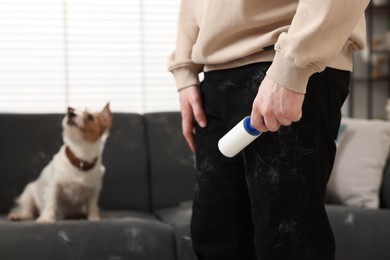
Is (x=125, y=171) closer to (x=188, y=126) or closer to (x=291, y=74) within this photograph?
(x=188, y=126)

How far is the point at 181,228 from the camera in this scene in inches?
85.0

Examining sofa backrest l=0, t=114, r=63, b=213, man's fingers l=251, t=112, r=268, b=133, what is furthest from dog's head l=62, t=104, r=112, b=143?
man's fingers l=251, t=112, r=268, b=133

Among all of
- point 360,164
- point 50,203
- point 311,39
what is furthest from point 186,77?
point 360,164

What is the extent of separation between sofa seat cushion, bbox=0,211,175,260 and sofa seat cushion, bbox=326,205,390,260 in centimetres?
64

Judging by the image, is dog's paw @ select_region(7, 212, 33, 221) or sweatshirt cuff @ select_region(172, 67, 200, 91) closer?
sweatshirt cuff @ select_region(172, 67, 200, 91)

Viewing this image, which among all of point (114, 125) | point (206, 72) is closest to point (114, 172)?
point (114, 125)

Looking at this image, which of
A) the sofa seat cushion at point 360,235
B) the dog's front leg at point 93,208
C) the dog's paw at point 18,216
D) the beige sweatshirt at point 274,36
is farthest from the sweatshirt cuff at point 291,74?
the dog's paw at point 18,216

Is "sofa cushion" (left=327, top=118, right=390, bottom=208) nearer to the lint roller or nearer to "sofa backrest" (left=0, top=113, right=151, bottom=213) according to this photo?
"sofa backrest" (left=0, top=113, right=151, bottom=213)

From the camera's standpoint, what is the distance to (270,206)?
99 centimetres

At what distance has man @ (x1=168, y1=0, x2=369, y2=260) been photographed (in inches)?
35.4

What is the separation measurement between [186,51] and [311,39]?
504 millimetres

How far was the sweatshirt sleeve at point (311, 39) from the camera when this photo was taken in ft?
2.87

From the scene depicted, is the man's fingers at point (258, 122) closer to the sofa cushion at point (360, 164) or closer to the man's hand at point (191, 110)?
the man's hand at point (191, 110)

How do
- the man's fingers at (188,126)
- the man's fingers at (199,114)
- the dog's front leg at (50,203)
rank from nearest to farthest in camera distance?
the man's fingers at (199,114) → the man's fingers at (188,126) → the dog's front leg at (50,203)
